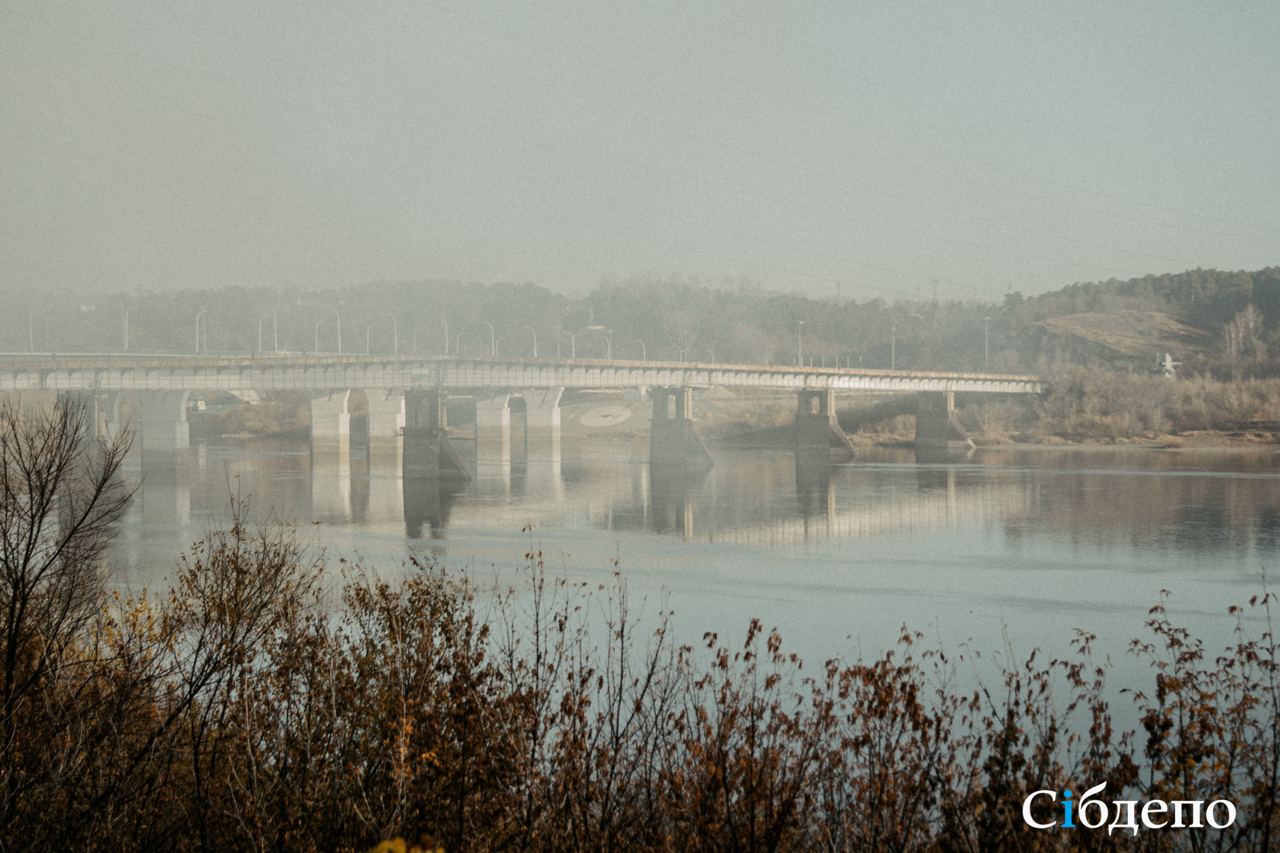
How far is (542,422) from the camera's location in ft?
452

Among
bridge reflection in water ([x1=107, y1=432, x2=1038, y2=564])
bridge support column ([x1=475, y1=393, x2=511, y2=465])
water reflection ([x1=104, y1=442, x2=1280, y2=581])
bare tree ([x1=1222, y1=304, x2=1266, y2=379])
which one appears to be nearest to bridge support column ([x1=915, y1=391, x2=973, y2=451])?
water reflection ([x1=104, y1=442, x2=1280, y2=581])

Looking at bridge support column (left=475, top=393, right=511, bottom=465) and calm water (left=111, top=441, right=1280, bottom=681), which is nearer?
calm water (left=111, top=441, right=1280, bottom=681)

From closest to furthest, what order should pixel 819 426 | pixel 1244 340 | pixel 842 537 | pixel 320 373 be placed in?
pixel 842 537 → pixel 320 373 → pixel 819 426 → pixel 1244 340

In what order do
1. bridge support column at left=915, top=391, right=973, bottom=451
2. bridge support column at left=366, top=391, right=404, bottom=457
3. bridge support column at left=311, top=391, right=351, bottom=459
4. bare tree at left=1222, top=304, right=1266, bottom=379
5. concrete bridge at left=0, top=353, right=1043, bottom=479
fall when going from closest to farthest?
concrete bridge at left=0, top=353, right=1043, bottom=479, bridge support column at left=311, top=391, right=351, bottom=459, bridge support column at left=366, top=391, right=404, bottom=457, bridge support column at left=915, top=391, right=973, bottom=451, bare tree at left=1222, top=304, right=1266, bottom=379

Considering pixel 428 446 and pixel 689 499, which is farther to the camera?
pixel 428 446

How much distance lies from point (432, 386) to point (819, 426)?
136 ft

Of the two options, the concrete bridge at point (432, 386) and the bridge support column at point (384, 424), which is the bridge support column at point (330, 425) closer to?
the concrete bridge at point (432, 386)

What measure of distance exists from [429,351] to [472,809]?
178 m

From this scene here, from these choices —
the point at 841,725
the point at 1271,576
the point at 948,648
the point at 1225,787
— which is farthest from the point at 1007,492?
the point at 1225,787

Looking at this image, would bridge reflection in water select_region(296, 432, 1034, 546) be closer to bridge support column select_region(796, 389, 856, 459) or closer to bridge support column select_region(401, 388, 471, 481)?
bridge support column select_region(401, 388, 471, 481)

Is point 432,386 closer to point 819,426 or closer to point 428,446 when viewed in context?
point 428,446

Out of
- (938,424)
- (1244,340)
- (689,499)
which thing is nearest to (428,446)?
(689,499)

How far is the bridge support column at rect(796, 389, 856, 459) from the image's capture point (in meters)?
118

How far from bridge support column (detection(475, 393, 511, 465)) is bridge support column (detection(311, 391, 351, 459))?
1672 centimetres
